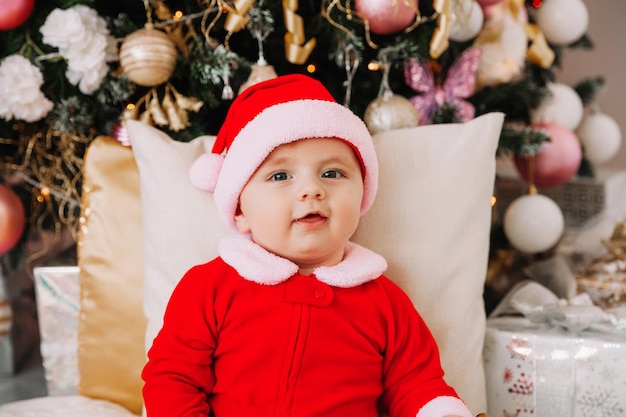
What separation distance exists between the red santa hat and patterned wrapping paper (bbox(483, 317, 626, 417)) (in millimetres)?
410

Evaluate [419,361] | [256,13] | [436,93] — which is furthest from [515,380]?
[256,13]

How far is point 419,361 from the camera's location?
0.90m

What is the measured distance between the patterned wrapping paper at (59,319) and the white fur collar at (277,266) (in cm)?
60

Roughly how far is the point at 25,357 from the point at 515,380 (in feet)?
4.84

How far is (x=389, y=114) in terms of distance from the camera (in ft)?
3.97

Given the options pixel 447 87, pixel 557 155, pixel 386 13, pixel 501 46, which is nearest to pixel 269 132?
pixel 386 13

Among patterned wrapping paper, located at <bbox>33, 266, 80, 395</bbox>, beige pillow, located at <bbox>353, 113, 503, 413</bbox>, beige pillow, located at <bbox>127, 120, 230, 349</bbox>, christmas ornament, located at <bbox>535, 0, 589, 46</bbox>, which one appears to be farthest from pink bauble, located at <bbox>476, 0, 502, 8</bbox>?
patterned wrapping paper, located at <bbox>33, 266, 80, 395</bbox>

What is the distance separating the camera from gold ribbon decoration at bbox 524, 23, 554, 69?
1.70m

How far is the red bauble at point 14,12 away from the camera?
3.82 feet

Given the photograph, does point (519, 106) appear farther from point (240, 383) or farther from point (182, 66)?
point (240, 383)

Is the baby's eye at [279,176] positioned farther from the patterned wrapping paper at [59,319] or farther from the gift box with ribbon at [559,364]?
the patterned wrapping paper at [59,319]

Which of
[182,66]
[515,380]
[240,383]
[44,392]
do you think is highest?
[182,66]

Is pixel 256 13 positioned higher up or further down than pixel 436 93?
higher up

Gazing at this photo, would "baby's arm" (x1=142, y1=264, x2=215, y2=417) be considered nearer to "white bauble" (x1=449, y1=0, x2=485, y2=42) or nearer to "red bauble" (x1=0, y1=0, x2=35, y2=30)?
"red bauble" (x1=0, y1=0, x2=35, y2=30)
